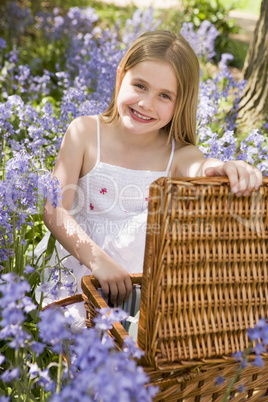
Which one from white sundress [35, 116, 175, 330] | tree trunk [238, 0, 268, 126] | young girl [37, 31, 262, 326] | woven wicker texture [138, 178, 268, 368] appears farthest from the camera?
tree trunk [238, 0, 268, 126]

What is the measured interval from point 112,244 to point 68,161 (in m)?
0.45

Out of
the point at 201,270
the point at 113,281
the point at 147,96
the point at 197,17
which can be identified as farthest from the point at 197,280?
the point at 197,17

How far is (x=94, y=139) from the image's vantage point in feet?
8.20

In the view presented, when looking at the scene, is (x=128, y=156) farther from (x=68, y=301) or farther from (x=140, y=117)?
(x=68, y=301)

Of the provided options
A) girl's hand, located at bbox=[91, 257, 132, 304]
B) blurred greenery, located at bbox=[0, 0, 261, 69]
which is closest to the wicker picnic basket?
girl's hand, located at bbox=[91, 257, 132, 304]

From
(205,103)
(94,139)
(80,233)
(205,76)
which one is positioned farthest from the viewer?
(205,76)

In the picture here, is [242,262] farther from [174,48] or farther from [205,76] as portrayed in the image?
[205,76]

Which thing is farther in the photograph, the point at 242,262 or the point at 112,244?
the point at 112,244

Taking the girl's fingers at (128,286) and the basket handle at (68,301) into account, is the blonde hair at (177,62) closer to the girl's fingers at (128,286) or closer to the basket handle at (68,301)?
the girl's fingers at (128,286)

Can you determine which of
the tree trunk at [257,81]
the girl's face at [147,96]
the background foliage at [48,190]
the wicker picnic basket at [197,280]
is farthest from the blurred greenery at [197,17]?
the wicker picnic basket at [197,280]

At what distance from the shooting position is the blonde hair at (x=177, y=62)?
227 cm

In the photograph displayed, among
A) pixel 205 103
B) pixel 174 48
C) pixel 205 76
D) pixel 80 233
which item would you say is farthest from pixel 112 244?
pixel 205 76

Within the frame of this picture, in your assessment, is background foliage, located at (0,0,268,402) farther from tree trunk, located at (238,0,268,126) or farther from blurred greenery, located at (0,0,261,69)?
blurred greenery, located at (0,0,261,69)

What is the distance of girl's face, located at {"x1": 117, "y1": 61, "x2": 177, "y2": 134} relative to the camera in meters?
2.22
